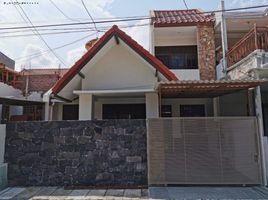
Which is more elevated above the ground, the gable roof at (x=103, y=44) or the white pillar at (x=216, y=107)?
the gable roof at (x=103, y=44)

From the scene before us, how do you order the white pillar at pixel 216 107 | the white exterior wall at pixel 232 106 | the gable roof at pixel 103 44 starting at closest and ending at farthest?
the gable roof at pixel 103 44
the white pillar at pixel 216 107
the white exterior wall at pixel 232 106

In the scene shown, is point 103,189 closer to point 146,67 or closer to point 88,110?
point 88,110

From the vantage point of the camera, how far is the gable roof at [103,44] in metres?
9.48

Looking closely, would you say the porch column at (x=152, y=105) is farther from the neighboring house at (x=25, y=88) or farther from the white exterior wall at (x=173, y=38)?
the neighboring house at (x=25, y=88)

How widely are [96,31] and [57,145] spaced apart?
6550mm

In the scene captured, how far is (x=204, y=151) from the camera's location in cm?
774

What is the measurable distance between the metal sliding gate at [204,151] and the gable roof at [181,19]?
696 cm

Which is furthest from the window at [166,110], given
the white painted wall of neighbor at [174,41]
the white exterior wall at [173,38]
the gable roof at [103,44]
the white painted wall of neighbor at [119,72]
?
the white painted wall of neighbor at [174,41]

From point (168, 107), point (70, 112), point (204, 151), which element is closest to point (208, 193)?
point (204, 151)

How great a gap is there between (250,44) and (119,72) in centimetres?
551

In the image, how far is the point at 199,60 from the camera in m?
→ 13.4

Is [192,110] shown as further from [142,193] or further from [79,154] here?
[79,154]

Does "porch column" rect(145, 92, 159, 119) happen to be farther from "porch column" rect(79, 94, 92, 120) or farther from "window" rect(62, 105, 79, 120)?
"window" rect(62, 105, 79, 120)

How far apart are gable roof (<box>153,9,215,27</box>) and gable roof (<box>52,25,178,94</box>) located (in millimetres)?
4525
